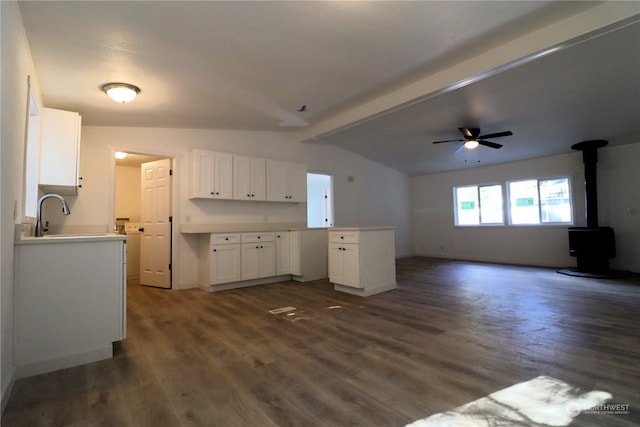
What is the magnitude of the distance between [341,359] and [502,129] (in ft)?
16.8

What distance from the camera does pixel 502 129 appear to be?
5.35 m

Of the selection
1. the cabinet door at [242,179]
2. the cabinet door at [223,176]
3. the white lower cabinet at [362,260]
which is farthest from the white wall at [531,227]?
the cabinet door at [223,176]

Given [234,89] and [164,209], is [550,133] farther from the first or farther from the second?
[164,209]

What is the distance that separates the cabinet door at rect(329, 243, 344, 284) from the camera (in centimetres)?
436

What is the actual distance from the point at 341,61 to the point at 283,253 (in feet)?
10.9

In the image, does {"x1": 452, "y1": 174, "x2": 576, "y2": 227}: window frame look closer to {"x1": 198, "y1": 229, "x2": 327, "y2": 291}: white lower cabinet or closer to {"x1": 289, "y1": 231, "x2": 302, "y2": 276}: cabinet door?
{"x1": 198, "y1": 229, "x2": 327, "y2": 291}: white lower cabinet

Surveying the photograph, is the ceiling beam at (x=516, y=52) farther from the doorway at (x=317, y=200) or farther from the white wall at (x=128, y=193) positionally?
the white wall at (x=128, y=193)

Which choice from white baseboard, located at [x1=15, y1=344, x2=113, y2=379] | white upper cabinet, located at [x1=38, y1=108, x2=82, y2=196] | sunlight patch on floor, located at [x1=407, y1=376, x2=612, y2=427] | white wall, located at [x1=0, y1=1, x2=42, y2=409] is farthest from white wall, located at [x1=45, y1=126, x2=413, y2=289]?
sunlight patch on floor, located at [x1=407, y1=376, x2=612, y2=427]

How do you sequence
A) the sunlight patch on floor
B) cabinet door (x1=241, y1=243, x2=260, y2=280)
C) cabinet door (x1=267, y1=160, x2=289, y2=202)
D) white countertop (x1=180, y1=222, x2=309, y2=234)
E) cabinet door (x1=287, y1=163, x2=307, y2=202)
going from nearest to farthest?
the sunlight patch on floor < white countertop (x1=180, y1=222, x2=309, y2=234) < cabinet door (x1=241, y1=243, x2=260, y2=280) < cabinet door (x1=267, y1=160, x2=289, y2=202) < cabinet door (x1=287, y1=163, x2=307, y2=202)

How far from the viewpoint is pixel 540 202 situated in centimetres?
688

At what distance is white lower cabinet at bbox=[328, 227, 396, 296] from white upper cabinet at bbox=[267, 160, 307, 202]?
5.24ft

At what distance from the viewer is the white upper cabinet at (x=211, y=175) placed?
15.6ft

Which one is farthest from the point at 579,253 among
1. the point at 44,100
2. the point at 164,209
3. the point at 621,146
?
the point at 44,100

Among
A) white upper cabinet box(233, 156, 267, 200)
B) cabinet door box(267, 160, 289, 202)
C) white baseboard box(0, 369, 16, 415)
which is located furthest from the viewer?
cabinet door box(267, 160, 289, 202)
